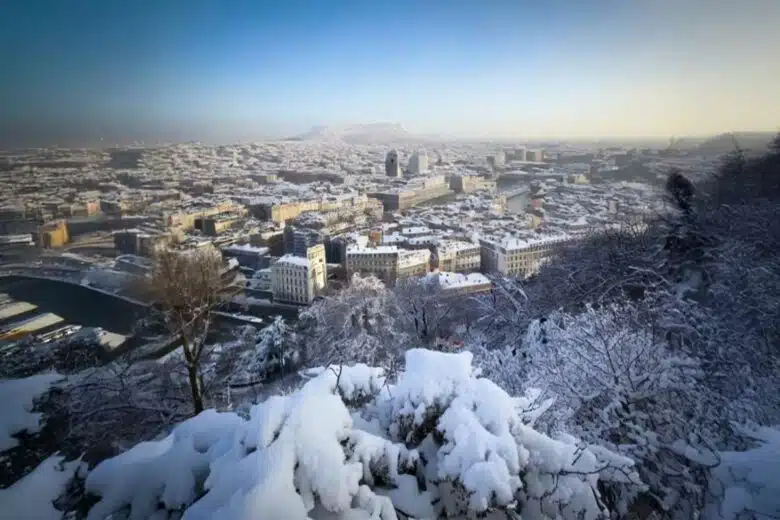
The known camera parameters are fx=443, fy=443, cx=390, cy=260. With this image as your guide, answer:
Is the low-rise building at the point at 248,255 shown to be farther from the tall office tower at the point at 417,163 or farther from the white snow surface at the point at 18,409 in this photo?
the tall office tower at the point at 417,163

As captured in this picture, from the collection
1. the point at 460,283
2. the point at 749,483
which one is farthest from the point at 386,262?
the point at 749,483

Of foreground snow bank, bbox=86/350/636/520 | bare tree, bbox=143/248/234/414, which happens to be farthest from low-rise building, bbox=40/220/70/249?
foreground snow bank, bbox=86/350/636/520

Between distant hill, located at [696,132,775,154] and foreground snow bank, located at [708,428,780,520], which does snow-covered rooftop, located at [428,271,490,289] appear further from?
foreground snow bank, located at [708,428,780,520]

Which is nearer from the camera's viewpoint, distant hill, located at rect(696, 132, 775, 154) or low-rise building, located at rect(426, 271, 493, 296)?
distant hill, located at rect(696, 132, 775, 154)

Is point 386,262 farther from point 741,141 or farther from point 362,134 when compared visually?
point 362,134

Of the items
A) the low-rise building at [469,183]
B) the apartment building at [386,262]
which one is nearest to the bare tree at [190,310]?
the apartment building at [386,262]

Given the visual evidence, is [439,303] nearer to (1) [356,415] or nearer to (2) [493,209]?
(1) [356,415]

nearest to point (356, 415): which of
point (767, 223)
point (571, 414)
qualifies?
point (571, 414)
